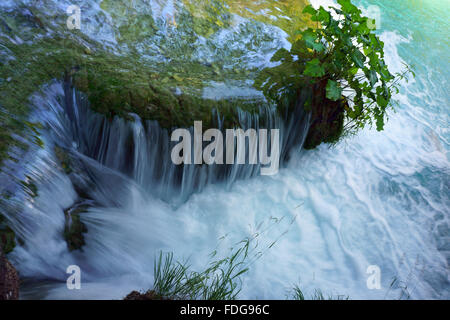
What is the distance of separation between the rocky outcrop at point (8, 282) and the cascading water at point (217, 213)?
0.17 meters

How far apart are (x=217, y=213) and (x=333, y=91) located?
1.85 m

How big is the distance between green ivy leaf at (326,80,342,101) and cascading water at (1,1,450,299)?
610 millimetres

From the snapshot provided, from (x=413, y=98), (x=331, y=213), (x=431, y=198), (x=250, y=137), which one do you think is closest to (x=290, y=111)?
(x=250, y=137)

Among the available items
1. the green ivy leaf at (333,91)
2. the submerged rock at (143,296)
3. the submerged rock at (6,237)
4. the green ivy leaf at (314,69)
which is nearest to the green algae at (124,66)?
the submerged rock at (6,237)

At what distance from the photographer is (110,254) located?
290 centimetres

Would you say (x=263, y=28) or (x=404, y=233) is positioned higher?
(x=263, y=28)

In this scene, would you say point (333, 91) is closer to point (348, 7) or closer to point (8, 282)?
point (348, 7)

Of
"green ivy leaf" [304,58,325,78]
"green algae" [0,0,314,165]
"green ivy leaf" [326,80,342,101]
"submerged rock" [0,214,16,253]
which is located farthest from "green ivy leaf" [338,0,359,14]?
"submerged rock" [0,214,16,253]

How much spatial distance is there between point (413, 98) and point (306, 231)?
4.40 m

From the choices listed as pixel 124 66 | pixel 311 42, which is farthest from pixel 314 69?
pixel 124 66

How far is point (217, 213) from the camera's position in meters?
3.66

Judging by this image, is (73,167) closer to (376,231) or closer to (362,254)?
(362,254)

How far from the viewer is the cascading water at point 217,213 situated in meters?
2.64

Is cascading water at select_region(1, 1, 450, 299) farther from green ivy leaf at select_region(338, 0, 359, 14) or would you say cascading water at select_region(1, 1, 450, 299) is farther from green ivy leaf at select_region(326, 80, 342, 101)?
green ivy leaf at select_region(338, 0, 359, 14)
